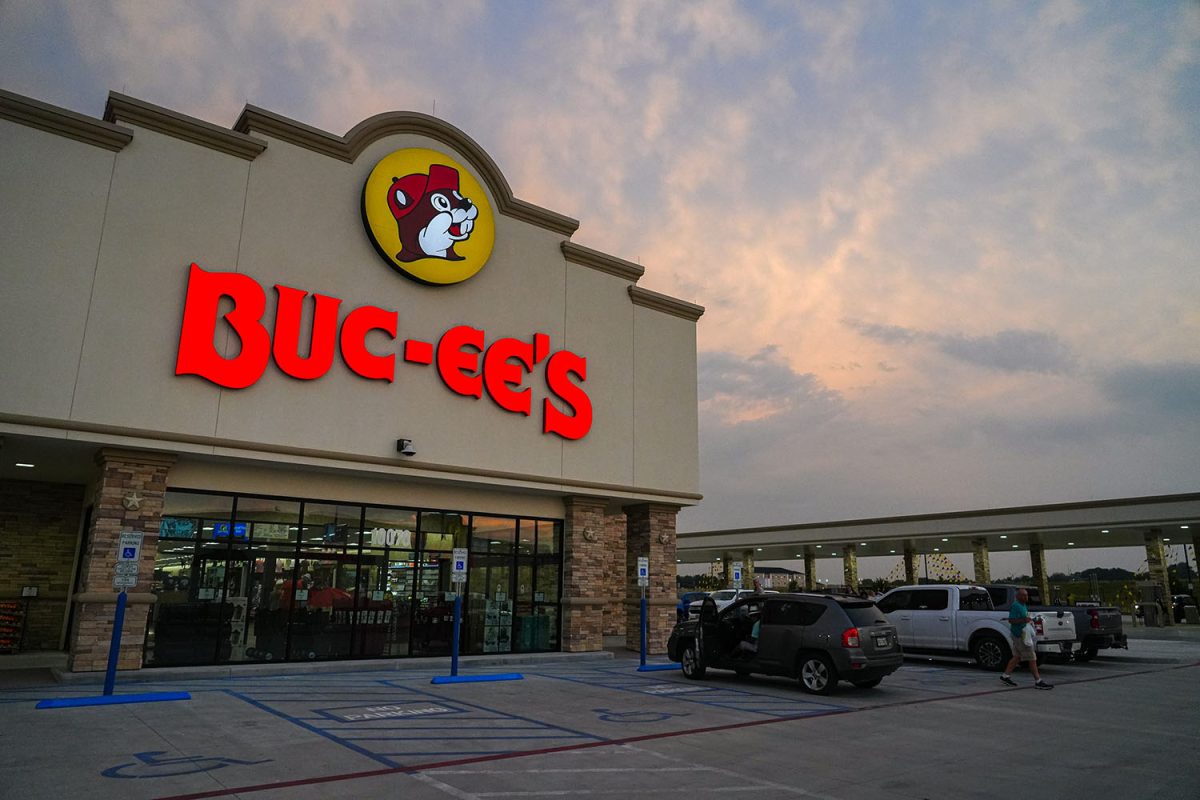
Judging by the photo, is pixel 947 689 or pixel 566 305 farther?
pixel 566 305

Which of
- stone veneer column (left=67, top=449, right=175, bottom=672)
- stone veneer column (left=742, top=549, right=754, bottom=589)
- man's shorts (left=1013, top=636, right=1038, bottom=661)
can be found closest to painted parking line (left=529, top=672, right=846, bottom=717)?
man's shorts (left=1013, top=636, right=1038, bottom=661)

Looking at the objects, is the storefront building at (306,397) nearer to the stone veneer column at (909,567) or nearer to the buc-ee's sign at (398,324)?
the buc-ee's sign at (398,324)

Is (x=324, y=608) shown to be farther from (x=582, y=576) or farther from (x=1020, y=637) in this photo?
(x=1020, y=637)

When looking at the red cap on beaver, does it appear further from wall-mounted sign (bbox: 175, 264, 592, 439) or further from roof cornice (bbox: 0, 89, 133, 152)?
roof cornice (bbox: 0, 89, 133, 152)

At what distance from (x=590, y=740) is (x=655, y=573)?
1298cm

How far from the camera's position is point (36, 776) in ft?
24.2

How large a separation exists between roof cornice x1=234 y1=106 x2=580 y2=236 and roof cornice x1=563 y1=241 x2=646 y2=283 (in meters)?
0.52

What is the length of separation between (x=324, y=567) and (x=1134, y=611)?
36972mm

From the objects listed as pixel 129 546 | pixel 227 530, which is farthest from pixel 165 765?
pixel 227 530

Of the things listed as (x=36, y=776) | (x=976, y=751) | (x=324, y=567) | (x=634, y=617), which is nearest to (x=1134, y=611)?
(x=634, y=617)

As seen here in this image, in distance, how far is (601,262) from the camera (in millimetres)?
21641

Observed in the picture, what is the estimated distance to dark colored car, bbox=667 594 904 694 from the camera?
13539 millimetres

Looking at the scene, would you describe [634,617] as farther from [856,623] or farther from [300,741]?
[300,741]

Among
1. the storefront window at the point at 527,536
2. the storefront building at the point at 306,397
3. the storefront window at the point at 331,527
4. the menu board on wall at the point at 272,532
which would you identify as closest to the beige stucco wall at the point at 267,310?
the storefront building at the point at 306,397
